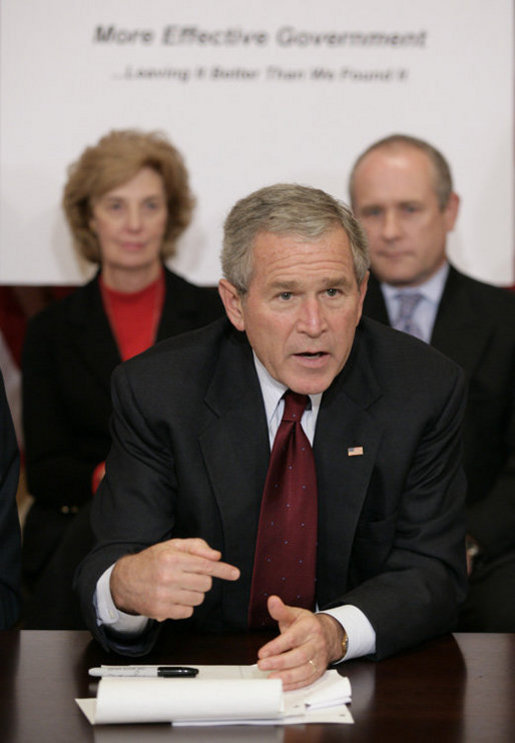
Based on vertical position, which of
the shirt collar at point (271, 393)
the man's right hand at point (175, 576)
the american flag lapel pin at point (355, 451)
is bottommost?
the man's right hand at point (175, 576)

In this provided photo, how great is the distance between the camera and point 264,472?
7.40 feet

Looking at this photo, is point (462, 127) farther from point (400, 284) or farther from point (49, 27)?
point (49, 27)

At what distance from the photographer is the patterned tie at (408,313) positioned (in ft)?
12.0

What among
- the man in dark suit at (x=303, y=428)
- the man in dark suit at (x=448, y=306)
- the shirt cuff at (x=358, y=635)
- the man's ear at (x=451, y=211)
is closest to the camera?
the shirt cuff at (x=358, y=635)

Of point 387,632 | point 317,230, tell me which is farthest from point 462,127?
point 387,632

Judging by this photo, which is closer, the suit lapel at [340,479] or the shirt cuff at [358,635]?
the shirt cuff at [358,635]

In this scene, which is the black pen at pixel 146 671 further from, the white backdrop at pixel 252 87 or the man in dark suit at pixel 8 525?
the white backdrop at pixel 252 87

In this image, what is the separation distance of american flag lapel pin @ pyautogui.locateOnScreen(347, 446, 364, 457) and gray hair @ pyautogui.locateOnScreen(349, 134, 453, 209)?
5.56 ft

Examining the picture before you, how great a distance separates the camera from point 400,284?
368cm

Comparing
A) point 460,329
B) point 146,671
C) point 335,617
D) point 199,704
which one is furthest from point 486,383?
point 199,704

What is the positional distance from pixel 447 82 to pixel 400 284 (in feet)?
2.95

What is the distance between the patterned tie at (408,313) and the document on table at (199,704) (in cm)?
217

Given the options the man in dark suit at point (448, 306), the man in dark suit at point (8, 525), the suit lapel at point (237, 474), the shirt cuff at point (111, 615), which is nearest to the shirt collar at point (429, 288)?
the man in dark suit at point (448, 306)

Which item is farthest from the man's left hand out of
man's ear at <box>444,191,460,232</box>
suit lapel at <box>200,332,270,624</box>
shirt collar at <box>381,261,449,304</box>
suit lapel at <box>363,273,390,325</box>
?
man's ear at <box>444,191,460,232</box>
